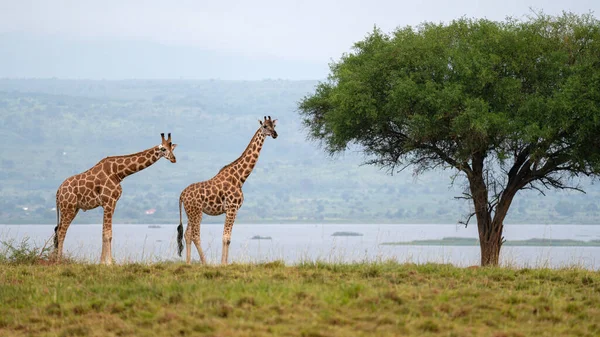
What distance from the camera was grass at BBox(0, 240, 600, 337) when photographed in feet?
46.0

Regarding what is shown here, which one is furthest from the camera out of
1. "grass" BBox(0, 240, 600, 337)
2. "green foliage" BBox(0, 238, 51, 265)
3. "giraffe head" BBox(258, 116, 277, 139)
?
"green foliage" BBox(0, 238, 51, 265)

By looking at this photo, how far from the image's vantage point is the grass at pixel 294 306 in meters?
14.0

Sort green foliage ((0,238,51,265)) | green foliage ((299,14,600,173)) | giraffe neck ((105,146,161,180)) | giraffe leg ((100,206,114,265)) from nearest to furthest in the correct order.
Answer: giraffe leg ((100,206,114,265))
giraffe neck ((105,146,161,180))
green foliage ((0,238,51,265))
green foliage ((299,14,600,173))

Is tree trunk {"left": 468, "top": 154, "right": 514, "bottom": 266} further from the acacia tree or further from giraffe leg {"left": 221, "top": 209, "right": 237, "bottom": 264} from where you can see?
giraffe leg {"left": 221, "top": 209, "right": 237, "bottom": 264}

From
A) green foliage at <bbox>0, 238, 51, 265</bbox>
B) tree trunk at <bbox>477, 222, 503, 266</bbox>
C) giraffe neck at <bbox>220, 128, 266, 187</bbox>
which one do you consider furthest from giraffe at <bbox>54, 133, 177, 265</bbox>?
tree trunk at <bbox>477, 222, 503, 266</bbox>

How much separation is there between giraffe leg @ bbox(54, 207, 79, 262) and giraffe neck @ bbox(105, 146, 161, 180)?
5.22ft

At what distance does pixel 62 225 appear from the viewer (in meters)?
23.8

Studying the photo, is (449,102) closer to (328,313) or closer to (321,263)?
(321,263)

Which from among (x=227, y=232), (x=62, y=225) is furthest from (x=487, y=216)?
(x=62, y=225)

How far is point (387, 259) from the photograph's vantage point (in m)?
23.7

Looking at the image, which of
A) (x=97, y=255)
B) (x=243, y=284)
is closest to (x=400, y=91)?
(x=97, y=255)

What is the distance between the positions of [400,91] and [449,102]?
1597mm

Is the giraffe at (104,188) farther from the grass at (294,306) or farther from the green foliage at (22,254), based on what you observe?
the grass at (294,306)

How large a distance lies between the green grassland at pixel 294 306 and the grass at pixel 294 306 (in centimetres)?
2
